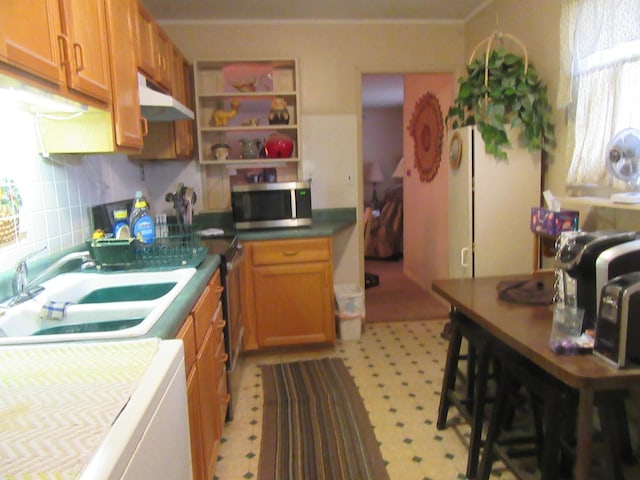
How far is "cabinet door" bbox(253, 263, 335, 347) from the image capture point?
10.2 feet

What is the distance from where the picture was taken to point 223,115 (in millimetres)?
3395

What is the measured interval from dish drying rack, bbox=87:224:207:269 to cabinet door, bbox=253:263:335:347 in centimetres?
90

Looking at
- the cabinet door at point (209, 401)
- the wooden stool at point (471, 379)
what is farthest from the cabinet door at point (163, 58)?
the wooden stool at point (471, 379)

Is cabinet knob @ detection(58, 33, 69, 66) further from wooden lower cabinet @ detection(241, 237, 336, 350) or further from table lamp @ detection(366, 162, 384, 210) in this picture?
table lamp @ detection(366, 162, 384, 210)

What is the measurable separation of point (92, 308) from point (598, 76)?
92.5 inches

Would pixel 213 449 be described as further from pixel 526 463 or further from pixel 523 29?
pixel 523 29

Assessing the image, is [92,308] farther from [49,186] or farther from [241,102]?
[241,102]

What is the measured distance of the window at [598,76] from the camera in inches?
78.8

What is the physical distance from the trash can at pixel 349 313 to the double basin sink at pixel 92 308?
170 centimetres

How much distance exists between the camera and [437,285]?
2.17 meters

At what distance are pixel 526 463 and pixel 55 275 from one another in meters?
2.05

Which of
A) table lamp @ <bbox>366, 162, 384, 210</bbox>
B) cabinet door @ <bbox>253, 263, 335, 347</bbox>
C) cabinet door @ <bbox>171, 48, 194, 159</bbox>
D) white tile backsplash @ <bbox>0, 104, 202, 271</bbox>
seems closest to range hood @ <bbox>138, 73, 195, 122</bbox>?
white tile backsplash @ <bbox>0, 104, 202, 271</bbox>

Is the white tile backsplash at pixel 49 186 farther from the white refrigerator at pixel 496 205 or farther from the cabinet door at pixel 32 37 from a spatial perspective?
the white refrigerator at pixel 496 205

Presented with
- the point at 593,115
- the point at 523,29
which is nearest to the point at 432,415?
the point at 593,115
